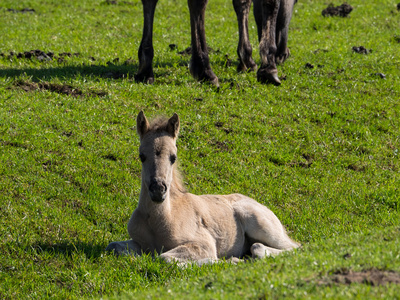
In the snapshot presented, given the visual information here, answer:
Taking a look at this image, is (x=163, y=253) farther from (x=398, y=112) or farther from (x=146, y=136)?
(x=398, y=112)

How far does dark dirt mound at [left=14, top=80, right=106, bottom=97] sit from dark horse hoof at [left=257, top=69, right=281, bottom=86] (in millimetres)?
3314

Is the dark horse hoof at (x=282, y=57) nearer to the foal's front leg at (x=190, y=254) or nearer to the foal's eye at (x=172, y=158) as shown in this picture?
the foal's eye at (x=172, y=158)

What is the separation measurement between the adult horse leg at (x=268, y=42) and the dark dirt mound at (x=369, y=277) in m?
8.14

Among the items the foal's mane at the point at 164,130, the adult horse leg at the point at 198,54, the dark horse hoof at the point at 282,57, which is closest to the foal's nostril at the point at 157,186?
the foal's mane at the point at 164,130

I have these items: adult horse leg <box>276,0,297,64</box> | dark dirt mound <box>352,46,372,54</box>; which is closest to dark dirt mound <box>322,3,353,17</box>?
dark dirt mound <box>352,46,372,54</box>

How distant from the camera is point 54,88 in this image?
Answer: 11.2 meters

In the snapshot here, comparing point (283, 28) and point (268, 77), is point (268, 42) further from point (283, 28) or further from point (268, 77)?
point (283, 28)

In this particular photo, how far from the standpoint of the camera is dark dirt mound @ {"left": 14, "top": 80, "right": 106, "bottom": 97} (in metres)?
11.1

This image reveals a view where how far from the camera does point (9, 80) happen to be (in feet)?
37.1

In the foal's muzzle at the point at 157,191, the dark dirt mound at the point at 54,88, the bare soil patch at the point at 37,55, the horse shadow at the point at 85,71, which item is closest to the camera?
the foal's muzzle at the point at 157,191

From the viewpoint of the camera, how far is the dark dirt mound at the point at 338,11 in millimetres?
19266

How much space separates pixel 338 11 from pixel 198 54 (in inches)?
352

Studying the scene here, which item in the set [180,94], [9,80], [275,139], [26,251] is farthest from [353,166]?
[9,80]

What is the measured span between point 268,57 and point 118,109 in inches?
135
